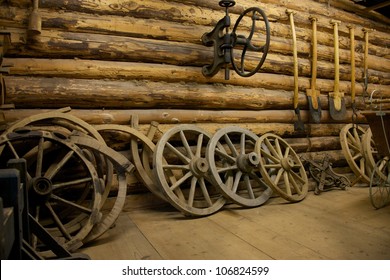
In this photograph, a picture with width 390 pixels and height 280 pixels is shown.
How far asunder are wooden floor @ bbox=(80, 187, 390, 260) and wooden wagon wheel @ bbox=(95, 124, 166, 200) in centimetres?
26

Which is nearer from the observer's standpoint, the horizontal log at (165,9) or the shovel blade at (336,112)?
the horizontal log at (165,9)

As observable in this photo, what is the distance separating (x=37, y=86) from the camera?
9.62ft

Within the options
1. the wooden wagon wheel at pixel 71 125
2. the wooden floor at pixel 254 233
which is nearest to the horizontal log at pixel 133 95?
the wooden wagon wheel at pixel 71 125

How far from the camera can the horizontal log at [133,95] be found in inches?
115

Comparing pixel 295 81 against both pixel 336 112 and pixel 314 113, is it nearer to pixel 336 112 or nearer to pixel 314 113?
pixel 314 113

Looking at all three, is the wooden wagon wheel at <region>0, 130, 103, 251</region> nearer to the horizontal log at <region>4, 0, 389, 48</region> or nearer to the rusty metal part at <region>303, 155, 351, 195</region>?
the horizontal log at <region>4, 0, 389, 48</region>

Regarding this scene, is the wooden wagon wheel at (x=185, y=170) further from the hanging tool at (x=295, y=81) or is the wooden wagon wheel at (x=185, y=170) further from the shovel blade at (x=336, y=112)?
the shovel blade at (x=336, y=112)

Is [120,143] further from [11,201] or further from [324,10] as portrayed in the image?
[324,10]

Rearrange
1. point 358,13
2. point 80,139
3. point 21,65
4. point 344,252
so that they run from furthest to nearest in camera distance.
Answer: point 358,13 < point 21,65 < point 80,139 < point 344,252

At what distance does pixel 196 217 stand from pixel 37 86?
200 cm

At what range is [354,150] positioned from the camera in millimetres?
4566

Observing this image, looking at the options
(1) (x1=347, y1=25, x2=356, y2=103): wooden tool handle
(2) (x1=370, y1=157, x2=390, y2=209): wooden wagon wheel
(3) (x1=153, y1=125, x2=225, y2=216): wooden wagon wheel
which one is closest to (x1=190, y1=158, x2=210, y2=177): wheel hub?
→ (3) (x1=153, y1=125, x2=225, y2=216): wooden wagon wheel

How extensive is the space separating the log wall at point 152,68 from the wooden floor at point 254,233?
1152 mm
